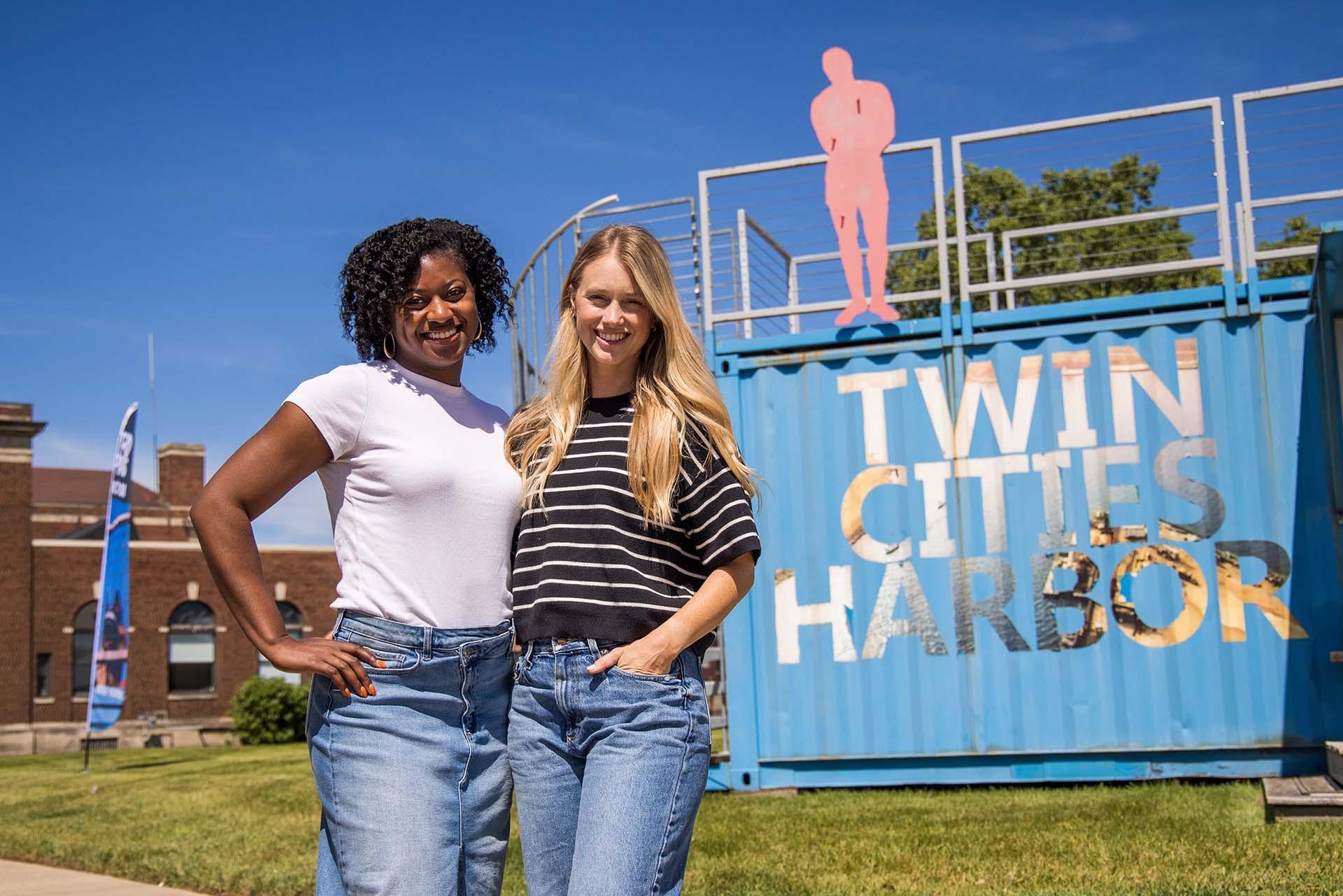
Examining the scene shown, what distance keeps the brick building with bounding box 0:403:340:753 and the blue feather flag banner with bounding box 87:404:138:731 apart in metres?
13.0

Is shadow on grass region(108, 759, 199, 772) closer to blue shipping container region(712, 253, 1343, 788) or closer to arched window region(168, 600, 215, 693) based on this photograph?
blue shipping container region(712, 253, 1343, 788)

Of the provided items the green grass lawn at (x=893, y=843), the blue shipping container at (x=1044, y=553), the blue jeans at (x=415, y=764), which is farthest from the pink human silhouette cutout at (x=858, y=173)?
the blue jeans at (x=415, y=764)

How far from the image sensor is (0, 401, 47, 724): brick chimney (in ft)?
106

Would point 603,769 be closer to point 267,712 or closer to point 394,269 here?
point 394,269

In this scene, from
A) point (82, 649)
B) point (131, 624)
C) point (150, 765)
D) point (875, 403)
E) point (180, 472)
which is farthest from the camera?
point (180, 472)

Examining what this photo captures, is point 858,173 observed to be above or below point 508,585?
above

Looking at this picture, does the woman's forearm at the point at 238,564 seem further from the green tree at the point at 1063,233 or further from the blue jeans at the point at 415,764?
the green tree at the point at 1063,233

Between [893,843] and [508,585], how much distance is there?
450 cm

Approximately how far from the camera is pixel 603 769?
8.54ft

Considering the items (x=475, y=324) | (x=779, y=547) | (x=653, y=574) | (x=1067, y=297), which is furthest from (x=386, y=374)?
(x=1067, y=297)

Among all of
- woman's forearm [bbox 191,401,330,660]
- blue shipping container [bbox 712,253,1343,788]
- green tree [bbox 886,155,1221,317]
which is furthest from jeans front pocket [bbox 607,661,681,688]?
green tree [bbox 886,155,1221,317]

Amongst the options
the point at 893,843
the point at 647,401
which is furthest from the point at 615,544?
the point at 893,843

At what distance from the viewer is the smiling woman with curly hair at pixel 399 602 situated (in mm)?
2662

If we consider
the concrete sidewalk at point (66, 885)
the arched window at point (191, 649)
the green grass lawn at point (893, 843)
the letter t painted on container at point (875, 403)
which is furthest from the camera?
the arched window at point (191, 649)
